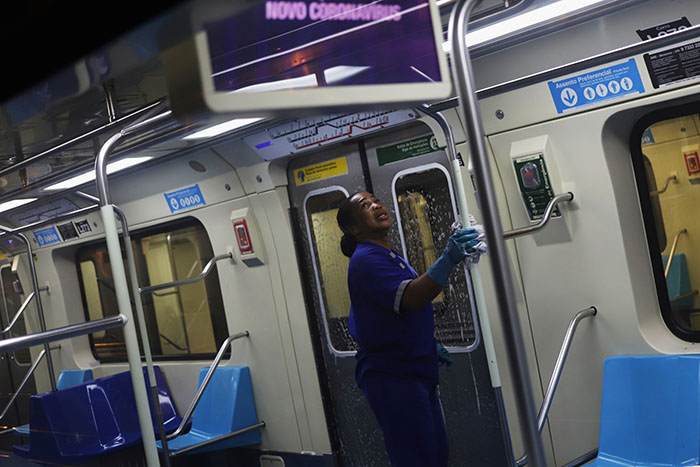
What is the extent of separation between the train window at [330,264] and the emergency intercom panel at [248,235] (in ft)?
1.66

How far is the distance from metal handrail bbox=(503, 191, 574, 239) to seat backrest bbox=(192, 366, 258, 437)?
10.3ft

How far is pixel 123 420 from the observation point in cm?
500

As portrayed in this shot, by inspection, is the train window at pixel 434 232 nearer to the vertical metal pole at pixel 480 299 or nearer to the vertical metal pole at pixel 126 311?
the vertical metal pole at pixel 480 299

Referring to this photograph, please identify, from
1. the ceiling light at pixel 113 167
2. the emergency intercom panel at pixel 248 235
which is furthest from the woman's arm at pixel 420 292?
the ceiling light at pixel 113 167

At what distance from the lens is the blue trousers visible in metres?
3.67

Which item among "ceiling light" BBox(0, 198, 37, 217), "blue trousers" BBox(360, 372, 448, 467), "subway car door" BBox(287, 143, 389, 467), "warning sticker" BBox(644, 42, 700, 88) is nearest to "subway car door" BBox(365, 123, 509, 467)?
"subway car door" BBox(287, 143, 389, 467)

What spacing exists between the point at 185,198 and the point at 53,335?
11.2 feet

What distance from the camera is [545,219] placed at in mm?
3686

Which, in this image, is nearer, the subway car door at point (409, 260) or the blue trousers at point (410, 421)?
the blue trousers at point (410, 421)

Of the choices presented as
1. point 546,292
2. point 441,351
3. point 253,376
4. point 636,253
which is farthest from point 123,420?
point 636,253

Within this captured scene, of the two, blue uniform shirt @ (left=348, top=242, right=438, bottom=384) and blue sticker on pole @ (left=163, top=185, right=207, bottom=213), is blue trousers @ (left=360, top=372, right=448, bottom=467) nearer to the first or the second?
blue uniform shirt @ (left=348, top=242, right=438, bottom=384)

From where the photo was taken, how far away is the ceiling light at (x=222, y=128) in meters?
4.52

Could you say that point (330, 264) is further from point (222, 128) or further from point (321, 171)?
point (222, 128)

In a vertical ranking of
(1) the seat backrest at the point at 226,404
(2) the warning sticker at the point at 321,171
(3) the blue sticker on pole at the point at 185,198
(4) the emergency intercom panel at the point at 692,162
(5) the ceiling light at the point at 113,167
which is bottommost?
(1) the seat backrest at the point at 226,404
